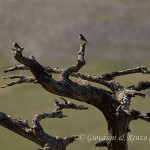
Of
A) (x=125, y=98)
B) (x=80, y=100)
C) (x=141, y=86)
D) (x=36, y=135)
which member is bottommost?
(x=36, y=135)

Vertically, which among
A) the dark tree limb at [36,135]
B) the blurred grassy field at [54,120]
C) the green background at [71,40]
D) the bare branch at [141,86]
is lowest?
the dark tree limb at [36,135]

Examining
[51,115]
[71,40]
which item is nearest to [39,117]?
[51,115]

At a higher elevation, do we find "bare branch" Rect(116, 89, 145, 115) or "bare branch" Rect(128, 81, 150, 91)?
"bare branch" Rect(128, 81, 150, 91)

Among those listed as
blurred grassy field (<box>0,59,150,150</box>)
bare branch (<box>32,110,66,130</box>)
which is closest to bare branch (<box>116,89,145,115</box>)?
bare branch (<box>32,110,66,130</box>)

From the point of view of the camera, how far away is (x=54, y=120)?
1805cm

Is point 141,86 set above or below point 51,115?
above

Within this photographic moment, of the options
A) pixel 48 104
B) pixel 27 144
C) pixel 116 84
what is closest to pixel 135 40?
pixel 48 104

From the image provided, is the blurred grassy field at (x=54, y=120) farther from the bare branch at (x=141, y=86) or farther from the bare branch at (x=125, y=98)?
the bare branch at (x=125, y=98)

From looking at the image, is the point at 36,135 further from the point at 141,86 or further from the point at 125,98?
the point at 141,86

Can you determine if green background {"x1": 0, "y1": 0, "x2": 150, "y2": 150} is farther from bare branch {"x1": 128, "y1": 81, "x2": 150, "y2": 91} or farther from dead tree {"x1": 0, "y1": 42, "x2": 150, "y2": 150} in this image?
dead tree {"x1": 0, "y1": 42, "x2": 150, "y2": 150}

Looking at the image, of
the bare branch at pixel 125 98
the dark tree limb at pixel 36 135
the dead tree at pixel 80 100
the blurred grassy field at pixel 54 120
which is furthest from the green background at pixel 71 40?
the bare branch at pixel 125 98

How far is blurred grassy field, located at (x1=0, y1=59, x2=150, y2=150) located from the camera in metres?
16.6

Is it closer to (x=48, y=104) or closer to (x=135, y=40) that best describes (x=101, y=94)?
(x=48, y=104)

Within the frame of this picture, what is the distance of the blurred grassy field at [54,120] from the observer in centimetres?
1658
